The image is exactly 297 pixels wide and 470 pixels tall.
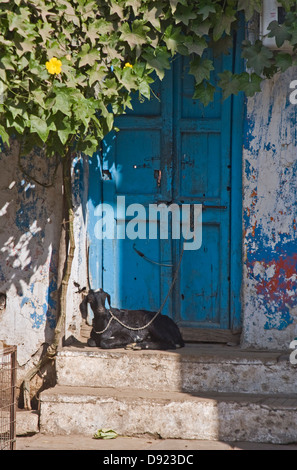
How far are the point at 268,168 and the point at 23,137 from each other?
186 cm

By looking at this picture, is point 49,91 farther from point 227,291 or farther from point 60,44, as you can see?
point 227,291

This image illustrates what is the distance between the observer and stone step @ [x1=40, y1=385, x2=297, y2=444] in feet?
18.9

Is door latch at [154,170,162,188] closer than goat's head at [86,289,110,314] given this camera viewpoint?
No

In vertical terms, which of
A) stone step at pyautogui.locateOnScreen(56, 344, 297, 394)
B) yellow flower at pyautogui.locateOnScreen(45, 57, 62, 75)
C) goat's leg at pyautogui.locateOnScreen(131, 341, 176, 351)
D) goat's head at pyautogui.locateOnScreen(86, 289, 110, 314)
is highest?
yellow flower at pyautogui.locateOnScreen(45, 57, 62, 75)

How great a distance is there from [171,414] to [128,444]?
0.38 m

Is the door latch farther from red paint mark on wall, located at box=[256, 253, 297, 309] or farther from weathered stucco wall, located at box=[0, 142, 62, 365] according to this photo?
red paint mark on wall, located at box=[256, 253, 297, 309]

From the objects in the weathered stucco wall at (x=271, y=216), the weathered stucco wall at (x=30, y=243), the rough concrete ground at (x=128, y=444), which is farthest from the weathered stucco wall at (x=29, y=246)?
the weathered stucco wall at (x=271, y=216)

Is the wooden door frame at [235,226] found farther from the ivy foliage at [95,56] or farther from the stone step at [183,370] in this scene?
the ivy foliage at [95,56]

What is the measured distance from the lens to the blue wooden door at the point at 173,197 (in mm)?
6602

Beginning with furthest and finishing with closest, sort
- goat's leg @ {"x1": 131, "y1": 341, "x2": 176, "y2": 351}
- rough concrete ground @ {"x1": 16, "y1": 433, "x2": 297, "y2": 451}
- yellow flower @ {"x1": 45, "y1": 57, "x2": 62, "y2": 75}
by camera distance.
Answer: goat's leg @ {"x1": 131, "y1": 341, "x2": 176, "y2": 351} < rough concrete ground @ {"x1": 16, "y1": 433, "x2": 297, "y2": 451} < yellow flower @ {"x1": 45, "y1": 57, "x2": 62, "y2": 75}

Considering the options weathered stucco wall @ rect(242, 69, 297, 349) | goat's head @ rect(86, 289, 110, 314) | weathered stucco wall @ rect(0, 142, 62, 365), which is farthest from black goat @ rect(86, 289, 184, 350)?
weathered stucco wall @ rect(242, 69, 297, 349)

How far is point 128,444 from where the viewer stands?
577 cm

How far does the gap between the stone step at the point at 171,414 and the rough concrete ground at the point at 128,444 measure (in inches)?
2.2
